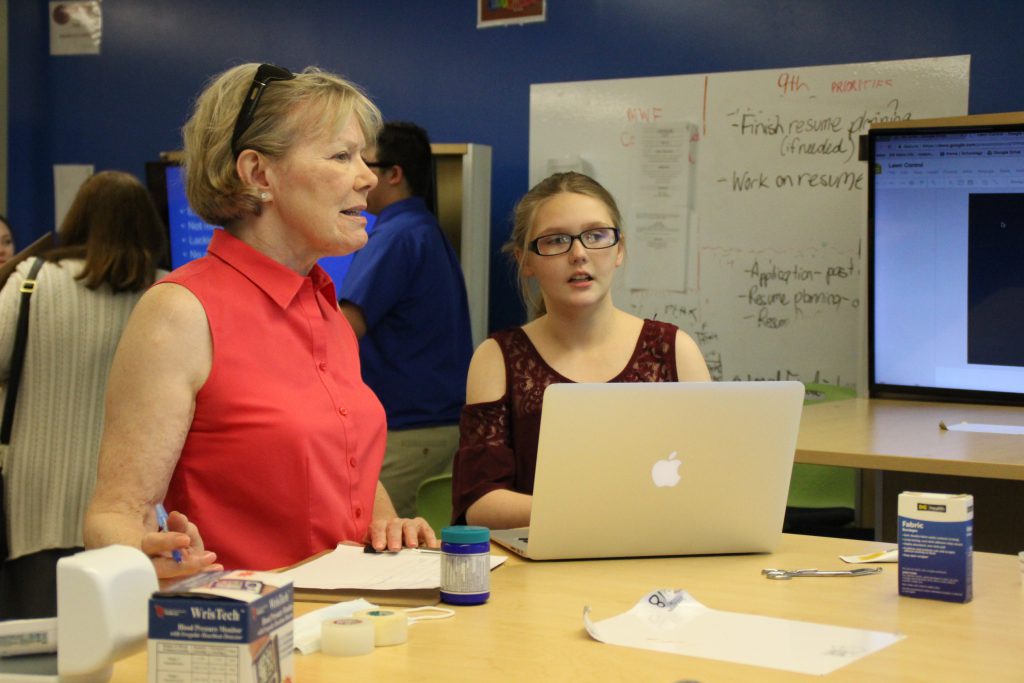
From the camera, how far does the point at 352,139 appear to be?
2.01m

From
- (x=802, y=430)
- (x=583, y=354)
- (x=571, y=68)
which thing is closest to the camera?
(x=583, y=354)

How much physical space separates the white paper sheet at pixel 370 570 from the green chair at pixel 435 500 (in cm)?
133

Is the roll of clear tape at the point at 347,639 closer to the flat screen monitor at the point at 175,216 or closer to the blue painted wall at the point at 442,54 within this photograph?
the blue painted wall at the point at 442,54

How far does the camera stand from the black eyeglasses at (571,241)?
96.1 inches

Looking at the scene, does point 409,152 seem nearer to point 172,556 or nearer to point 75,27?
point 75,27

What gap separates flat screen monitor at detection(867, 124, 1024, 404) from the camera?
3.28 m

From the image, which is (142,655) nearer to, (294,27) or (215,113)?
(215,113)

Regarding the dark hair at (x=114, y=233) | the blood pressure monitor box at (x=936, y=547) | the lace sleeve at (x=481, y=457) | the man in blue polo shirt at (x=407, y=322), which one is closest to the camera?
the blood pressure monitor box at (x=936, y=547)

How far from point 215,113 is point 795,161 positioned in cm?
261

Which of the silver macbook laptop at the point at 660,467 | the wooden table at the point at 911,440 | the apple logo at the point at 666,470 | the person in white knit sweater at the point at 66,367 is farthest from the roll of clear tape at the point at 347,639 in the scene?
the person in white knit sweater at the point at 66,367

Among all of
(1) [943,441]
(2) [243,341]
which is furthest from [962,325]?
(2) [243,341]

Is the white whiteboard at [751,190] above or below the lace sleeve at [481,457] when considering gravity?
above

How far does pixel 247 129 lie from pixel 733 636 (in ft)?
3.62

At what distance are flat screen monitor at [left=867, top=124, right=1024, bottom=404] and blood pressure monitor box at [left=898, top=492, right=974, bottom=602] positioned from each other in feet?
6.02
